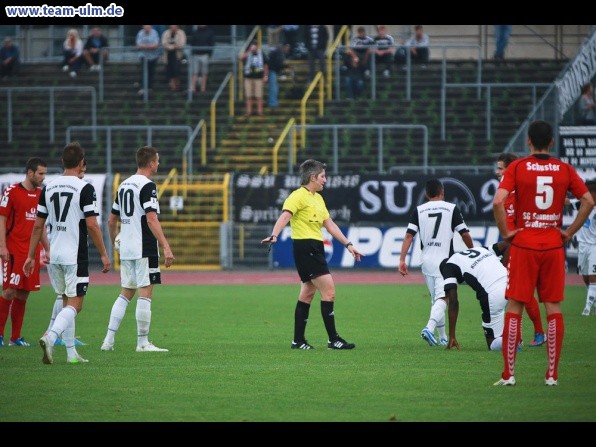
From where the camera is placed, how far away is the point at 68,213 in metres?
12.2

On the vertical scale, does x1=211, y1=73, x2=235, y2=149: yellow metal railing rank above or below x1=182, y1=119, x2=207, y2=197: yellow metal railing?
above

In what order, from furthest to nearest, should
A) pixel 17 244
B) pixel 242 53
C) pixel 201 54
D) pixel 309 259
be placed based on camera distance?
pixel 201 54 < pixel 242 53 < pixel 17 244 < pixel 309 259

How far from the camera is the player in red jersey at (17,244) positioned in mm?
14102

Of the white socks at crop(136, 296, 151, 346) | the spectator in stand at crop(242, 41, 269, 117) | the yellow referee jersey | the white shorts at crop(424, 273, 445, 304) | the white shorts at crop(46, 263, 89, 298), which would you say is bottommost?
the white socks at crop(136, 296, 151, 346)

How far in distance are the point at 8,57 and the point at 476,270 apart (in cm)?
2836

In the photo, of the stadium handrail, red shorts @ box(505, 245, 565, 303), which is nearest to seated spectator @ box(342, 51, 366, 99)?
the stadium handrail

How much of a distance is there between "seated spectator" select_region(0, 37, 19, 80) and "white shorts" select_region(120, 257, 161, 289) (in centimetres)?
2710

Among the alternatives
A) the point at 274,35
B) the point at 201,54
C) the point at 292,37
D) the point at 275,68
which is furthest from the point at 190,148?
the point at 274,35

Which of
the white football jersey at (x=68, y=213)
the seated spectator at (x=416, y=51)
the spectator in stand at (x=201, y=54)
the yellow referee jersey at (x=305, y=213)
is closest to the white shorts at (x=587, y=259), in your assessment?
the yellow referee jersey at (x=305, y=213)

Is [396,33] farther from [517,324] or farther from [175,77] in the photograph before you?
[517,324]

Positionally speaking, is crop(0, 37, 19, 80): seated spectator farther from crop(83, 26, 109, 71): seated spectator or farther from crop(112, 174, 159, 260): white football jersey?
crop(112, 174, 159, 260): white football jersey

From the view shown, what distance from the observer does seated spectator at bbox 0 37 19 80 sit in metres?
38.4

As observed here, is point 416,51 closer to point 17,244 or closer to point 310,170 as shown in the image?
point 310,170

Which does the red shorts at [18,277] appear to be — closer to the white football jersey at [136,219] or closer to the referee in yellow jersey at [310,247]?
the white football jersey at [136,219]
